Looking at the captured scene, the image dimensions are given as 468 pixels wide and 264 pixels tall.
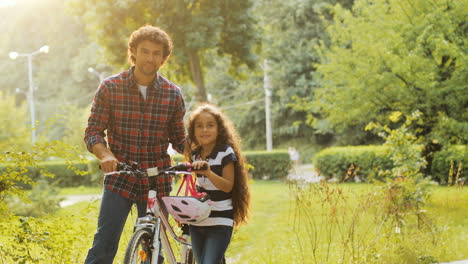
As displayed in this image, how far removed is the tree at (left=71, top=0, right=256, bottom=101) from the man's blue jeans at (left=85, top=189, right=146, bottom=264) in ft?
32.2

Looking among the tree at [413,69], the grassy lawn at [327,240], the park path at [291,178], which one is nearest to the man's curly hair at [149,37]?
the grassy lawn at [327,240]

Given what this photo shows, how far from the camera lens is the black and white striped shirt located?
3611 mm

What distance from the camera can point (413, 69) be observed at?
39.9 feet

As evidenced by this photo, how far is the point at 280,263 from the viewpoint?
20.3 ft

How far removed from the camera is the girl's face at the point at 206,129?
3771 millimetres

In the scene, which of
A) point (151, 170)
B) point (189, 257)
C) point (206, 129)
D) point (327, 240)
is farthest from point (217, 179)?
point (327, 240)

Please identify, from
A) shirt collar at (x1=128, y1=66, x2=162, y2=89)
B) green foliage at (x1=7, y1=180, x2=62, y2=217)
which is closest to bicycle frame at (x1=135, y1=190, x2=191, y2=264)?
shirt collar at (x1=128, y1=66, x2=162, y2=89)

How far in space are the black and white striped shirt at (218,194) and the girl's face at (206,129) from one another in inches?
4.1

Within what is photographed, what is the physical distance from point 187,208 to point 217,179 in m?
0.26

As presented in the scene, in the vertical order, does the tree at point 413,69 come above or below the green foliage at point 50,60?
below

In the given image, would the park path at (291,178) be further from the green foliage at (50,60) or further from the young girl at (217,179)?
the green foliage at (50,60)

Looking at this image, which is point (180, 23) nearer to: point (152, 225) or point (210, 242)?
point (210, 242)

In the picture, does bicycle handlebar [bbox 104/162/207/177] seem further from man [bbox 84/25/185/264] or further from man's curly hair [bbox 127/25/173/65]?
man's curly hair [bbox 127/25/173/65]

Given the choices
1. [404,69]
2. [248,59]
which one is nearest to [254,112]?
[248,59]
